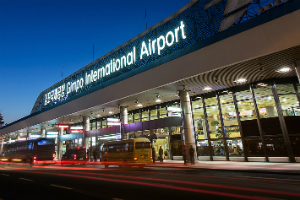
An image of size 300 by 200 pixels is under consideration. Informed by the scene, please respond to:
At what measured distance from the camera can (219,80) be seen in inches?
723

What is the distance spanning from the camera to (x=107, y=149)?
70.4 ft

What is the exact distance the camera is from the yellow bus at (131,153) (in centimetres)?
1808

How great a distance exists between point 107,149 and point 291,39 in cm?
1873

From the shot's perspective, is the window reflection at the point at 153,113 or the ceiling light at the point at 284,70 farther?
the window reflection at the point at 153,113

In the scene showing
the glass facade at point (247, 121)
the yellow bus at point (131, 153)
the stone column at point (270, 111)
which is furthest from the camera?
the stone column at point (270, 111)

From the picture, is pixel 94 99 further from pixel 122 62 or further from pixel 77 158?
pixel 77 158

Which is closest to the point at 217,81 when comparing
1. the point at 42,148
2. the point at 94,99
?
the point at 94,99

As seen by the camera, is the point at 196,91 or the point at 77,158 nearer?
the point at 196,91

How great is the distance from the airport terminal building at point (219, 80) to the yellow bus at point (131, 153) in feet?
14.3

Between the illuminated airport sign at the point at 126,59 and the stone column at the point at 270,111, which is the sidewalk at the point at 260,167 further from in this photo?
the illuminated airport sign at the point at 126,59

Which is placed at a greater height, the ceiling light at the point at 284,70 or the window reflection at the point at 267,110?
the ceiling light at the point at 284,70

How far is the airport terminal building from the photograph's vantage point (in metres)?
13.7

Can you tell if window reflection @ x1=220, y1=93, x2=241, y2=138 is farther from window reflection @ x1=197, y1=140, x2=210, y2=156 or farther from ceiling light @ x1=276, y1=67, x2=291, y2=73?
ceiling light @ x1=276, y1=67, x2=291, y2=73

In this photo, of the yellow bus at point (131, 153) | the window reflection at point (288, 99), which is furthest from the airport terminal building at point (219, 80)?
the yellow bus at point (131, 153)
